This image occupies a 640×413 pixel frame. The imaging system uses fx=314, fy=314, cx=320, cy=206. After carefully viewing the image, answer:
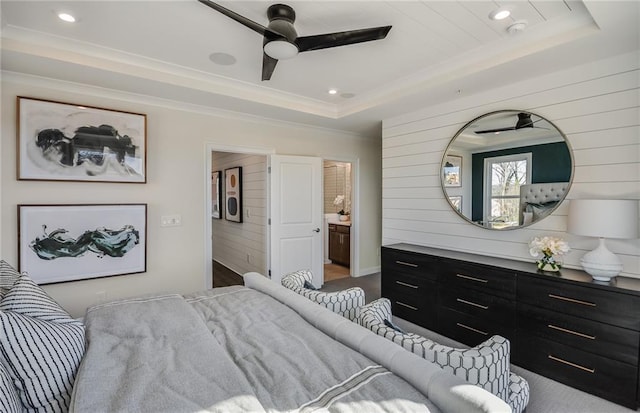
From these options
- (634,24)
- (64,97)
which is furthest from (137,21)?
(634,24)

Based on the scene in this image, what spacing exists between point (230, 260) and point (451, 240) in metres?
4.19

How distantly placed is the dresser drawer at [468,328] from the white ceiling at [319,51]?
2.20 m

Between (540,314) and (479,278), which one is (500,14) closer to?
(479,278)

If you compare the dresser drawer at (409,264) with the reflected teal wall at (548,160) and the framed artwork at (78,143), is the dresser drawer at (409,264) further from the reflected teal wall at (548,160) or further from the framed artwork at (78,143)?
the framed artwork at (78,143)

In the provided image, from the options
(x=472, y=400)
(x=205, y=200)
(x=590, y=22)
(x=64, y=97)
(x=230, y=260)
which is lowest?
(x=230, y=260)

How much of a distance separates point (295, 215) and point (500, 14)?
10.8 feet

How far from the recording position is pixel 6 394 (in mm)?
1007

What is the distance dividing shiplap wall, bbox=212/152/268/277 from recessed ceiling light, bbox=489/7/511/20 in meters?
3.28

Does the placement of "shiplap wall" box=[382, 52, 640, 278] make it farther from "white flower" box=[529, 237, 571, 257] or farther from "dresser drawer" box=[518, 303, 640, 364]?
"dresser drawer" box=[518, 303, 640, 364]

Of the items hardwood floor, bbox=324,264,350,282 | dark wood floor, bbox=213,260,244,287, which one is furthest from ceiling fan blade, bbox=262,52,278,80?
hardwood floor, bbox=324,264,350,282

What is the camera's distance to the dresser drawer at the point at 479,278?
8.65 feet

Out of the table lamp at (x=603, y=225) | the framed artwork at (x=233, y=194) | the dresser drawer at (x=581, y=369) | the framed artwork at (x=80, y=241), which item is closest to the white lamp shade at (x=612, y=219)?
the table lamp at (x=603, y=225)

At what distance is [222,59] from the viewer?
2861 millimetres

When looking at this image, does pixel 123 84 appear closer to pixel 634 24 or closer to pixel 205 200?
pixel 205 200
